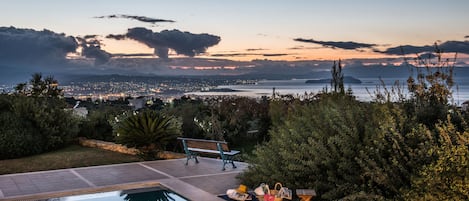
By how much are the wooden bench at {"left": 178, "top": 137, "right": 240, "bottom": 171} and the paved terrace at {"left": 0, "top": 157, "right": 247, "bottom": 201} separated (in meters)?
0.19

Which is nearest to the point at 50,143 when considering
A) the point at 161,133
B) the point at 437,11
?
the point at 161,133

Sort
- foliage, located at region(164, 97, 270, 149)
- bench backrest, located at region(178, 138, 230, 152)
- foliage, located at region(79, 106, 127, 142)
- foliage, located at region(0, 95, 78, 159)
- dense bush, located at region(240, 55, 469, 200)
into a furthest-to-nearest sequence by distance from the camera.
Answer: foliage, located at region(79, 106, 127, 142) < foliage, located at region(164, 97, 270, 149) < foliage, located at region(0, 95, 78, 159) < bench backrest, located at region(178, 138, 230, 152) < dense bush, located at region(240, 55, 469, 200)

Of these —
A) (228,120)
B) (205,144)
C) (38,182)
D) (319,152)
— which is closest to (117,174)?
(38,182)

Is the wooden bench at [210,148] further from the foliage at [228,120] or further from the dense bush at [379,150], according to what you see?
the foliage at [228,120]

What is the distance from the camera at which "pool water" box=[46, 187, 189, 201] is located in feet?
27.1

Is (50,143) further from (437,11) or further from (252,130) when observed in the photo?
(437,11)

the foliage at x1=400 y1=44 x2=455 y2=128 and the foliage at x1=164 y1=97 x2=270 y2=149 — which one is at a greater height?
the foliage at x1=400 y1=44 x2=455 y2=128

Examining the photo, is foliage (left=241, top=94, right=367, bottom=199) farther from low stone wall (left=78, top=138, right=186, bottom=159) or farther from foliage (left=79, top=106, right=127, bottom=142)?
foliage (left=79, top=106, right=127, bottom=142)

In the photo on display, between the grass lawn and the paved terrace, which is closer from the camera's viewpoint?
the paved terrace

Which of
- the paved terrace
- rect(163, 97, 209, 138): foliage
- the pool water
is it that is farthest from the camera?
rect(163, 97, 209, 138): foliage

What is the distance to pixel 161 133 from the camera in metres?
12.1

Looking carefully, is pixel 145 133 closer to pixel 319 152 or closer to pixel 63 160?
pixel 63 160

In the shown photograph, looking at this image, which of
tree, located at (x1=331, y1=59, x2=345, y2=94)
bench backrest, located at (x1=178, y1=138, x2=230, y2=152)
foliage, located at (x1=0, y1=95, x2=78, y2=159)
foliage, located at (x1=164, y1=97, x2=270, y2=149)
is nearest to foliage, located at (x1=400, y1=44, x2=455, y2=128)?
tree, located at (x1=331, y1=59, x2=345, y2=94)

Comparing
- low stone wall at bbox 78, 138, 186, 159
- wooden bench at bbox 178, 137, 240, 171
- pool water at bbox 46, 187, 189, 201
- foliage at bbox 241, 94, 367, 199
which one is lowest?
low stone wall at bbox 78, 138, 186, 159
